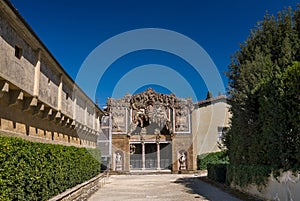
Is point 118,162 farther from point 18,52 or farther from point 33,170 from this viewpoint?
point 33,170

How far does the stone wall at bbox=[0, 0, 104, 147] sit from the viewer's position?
8.21m

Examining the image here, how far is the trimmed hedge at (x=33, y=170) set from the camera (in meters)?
6.29

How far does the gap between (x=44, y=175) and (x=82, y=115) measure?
36.8 ft

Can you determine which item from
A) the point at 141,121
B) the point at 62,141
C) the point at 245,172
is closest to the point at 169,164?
the point at 141,121

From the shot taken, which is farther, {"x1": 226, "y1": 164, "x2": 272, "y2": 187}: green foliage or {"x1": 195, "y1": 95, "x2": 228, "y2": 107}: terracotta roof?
{"x1": 195, "y1": 95, "x2": 228, "y2": 107}: terracotta roof

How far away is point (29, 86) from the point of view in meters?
9.94

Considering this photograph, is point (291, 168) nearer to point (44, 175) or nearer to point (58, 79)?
point (44, 175)

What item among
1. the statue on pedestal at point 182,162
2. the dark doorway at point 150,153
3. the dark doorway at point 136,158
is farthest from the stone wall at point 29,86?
the dark doorway at point 150,153

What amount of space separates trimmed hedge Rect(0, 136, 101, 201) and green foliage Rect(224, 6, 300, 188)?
Result: 7.54 meters

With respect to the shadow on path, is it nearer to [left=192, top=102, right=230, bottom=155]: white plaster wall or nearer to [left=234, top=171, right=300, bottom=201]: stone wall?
[left=234, top=171, right=300, bottom=201]: stone wall

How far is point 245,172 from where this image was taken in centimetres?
1253

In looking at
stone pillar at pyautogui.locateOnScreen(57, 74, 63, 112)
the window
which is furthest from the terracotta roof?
the window

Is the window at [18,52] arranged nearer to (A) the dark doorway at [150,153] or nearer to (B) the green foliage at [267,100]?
(B) the green foliage at [267,100]

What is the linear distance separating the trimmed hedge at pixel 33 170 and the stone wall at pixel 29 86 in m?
1.19
